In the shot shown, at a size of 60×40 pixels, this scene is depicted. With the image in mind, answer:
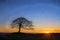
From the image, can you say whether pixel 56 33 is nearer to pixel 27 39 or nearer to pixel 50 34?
pixel 50 34

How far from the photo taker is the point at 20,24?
1371 inches

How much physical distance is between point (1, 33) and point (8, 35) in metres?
2.18

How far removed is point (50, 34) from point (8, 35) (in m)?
6.67

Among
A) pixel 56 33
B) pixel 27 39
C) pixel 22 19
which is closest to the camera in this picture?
pixel 27 39

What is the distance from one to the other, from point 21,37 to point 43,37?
10.8 feet

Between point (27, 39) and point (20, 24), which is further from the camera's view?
point (20, 24)

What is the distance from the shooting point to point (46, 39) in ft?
93.5

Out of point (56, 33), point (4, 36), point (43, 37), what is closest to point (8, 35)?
point (4, 36)

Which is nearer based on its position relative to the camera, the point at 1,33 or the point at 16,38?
the point at 16,38

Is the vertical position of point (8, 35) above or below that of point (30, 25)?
below

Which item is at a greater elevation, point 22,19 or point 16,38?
point 22,19

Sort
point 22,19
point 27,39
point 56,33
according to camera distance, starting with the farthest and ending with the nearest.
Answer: point 22,19 < point 56,33 < point 27,39

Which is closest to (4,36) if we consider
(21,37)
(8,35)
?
(8,35)

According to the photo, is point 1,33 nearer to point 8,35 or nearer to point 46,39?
point 8,35
